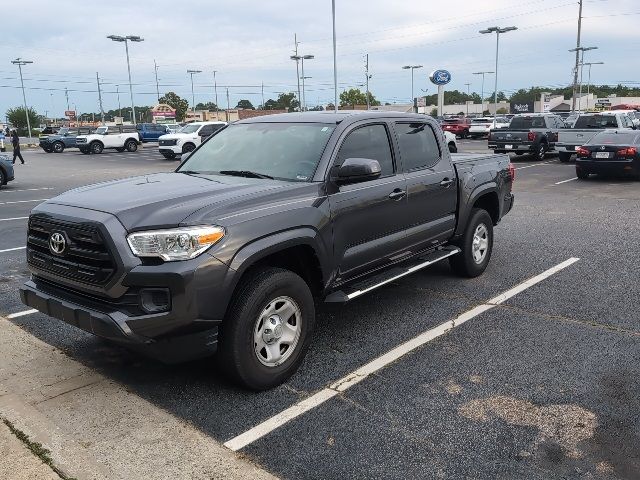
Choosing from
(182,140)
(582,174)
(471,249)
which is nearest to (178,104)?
(182,140)

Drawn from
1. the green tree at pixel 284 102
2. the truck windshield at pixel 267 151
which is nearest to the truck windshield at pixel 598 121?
the truck windshield at pixel 267 151

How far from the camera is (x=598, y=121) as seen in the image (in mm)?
20672

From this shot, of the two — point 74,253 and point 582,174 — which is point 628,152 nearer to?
point 582,174

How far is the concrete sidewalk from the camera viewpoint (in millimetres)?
3113

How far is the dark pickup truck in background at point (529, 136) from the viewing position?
74.5 feet

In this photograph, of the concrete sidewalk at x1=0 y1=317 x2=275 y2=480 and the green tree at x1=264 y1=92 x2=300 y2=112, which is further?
the green tree at x1=264 y1=92 x2=300 y2=112

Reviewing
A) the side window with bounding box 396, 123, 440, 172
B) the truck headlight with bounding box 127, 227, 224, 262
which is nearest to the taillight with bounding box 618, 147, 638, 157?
the side window with bounding box 396, 123, 440, 172

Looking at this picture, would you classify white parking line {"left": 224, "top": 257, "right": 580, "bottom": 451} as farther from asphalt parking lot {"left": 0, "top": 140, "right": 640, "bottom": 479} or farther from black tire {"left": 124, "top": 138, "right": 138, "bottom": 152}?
black tire {"left": 124, "top": 138, "right": 138, "bottom": 152}

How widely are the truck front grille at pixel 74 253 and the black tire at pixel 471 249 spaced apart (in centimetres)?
399

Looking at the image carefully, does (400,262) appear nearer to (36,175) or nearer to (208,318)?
(208,318)

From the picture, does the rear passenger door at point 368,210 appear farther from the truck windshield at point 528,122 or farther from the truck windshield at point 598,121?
the truck windshield at point 528,122

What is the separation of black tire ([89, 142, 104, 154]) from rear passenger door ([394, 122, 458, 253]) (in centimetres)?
3517

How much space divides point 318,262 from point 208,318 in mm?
1054

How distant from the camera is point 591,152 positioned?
16.1 meters
